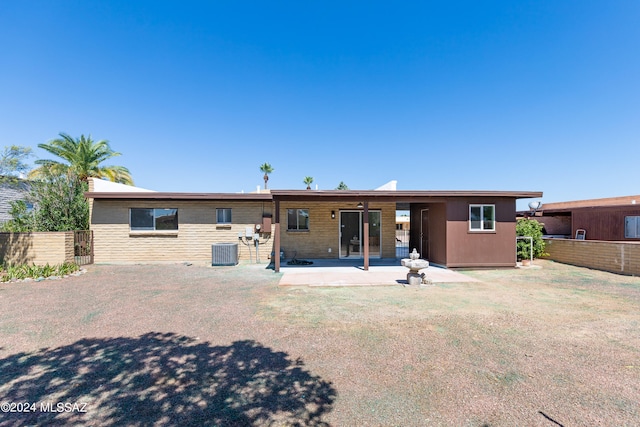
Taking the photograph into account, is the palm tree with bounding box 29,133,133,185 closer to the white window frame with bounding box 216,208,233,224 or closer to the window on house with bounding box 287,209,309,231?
the white window frame with bounding box 216,208,233,224

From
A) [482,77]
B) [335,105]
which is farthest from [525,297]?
[335,105]

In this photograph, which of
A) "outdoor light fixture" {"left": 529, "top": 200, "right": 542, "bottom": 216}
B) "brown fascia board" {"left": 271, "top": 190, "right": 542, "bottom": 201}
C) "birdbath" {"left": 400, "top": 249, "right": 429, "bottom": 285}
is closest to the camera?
"birdbath" {"left": 400, "top": 249, "right": 429, "bottom": 285}

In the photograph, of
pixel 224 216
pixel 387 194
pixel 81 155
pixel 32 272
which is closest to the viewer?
pixel 32 272

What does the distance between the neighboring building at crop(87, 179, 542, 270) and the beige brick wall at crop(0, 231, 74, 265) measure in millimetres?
1573

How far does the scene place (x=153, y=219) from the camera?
11.4 meters

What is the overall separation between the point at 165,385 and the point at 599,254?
13.1 meters

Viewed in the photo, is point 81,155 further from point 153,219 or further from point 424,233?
point 424,233

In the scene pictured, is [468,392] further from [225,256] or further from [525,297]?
[225,256]

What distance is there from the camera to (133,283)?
7.55 metres

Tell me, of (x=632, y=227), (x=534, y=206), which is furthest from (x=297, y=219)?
(x=632, y=227)

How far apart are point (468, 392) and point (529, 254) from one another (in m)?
10.9

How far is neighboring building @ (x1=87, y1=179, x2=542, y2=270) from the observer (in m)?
9.62

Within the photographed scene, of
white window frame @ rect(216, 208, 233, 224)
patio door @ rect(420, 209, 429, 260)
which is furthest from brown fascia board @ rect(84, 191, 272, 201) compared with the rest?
patio door @ rect(420, 209, 429, 260)

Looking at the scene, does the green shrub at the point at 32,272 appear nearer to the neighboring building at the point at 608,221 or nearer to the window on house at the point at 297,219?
the window on house at the point at 297,219
